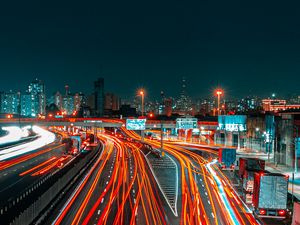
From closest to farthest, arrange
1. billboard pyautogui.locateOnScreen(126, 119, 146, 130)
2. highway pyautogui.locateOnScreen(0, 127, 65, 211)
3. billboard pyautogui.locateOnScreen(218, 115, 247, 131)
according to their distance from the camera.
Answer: highway pyautogui.locateOnScreen(0, 127, 65, 211), billboard pyautogui.locateOnScreen(126, 119, 146, 130), billboard pyautogui.locateOnScreen(218, 115, 247, 131)

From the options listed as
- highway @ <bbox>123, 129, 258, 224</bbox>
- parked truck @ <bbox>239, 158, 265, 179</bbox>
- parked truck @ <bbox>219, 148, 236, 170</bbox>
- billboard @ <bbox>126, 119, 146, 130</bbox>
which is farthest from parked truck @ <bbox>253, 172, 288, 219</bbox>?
billboard @ <bbox>126, 119, 146, 130</bbox>

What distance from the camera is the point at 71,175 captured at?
35250 mm

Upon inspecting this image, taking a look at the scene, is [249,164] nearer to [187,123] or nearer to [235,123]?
[187,123]

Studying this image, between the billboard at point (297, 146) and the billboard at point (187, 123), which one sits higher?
the billboard at point (187, 123)

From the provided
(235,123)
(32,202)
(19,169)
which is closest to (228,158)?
(235,123)

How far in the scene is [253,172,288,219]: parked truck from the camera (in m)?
23.3

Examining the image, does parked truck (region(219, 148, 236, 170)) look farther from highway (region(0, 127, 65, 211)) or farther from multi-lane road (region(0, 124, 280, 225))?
highway (region(0, 127, 65, 211))

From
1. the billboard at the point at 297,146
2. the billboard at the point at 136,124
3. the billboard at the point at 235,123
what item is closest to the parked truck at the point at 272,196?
the billboard at the point at 297,146

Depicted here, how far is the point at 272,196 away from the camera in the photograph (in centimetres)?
2342

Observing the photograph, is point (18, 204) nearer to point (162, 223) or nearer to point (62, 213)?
point (62, 213)

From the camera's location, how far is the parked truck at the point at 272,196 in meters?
23.3

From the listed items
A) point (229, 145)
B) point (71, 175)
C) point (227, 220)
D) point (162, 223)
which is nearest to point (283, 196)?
point (227, 220)

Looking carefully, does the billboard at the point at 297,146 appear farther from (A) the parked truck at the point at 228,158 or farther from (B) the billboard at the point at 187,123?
(B) the billboard at the point at 187,123

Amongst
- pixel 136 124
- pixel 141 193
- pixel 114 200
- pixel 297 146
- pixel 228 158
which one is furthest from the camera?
pixel 136 124
